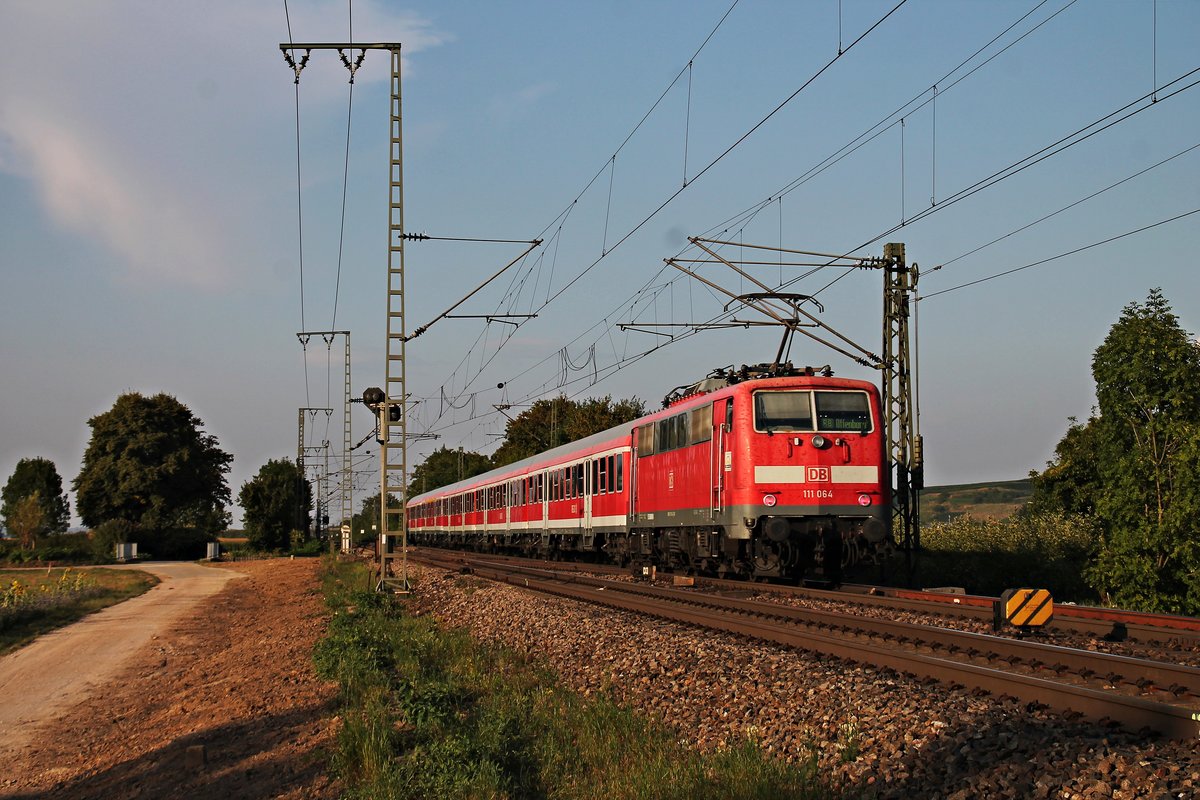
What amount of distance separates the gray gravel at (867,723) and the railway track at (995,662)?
210 millimetres

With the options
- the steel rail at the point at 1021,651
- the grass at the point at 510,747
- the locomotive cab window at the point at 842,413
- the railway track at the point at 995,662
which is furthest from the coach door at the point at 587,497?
the grass at the point at 510,747

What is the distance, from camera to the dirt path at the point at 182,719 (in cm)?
903

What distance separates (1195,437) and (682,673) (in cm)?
978

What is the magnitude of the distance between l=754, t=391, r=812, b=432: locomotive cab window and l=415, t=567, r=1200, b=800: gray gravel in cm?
543

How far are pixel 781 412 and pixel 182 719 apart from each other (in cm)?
1034

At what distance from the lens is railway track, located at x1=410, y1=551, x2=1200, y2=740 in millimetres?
7383

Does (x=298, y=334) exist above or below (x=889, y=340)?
above

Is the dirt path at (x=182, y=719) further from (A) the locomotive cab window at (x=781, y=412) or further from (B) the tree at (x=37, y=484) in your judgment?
(B) the tree at (x=37, y=484)

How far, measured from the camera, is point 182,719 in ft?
39.0

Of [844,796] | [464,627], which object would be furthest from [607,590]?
[844,796]

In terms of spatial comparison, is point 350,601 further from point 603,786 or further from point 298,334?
Answer: point 298,334

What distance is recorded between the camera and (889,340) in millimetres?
22391

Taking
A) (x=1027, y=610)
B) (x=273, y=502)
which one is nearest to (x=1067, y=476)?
(x=1027, y=610)

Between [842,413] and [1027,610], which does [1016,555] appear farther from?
[1027,610]
